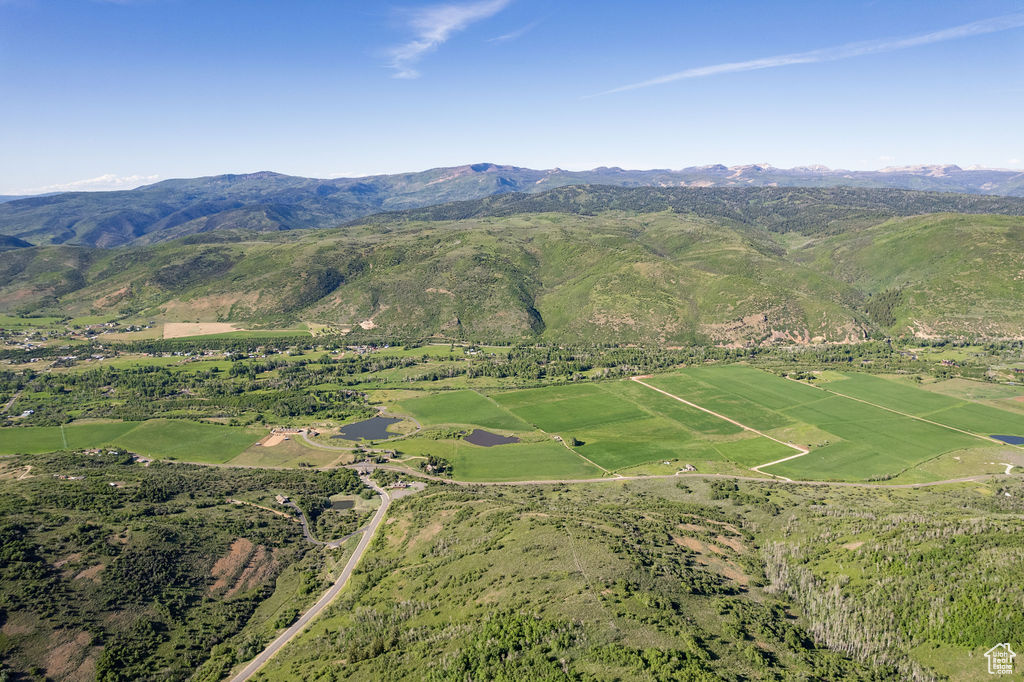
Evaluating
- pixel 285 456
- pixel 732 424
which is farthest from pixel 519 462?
pixel 732 424

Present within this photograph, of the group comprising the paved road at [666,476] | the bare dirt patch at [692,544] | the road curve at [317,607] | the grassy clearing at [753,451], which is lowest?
the paved road at [666,476]

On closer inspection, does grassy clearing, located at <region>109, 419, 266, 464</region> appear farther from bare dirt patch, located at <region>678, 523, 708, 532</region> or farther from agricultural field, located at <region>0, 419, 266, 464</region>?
bare dirt patch, located at <region>678, 523, 708, 532</region>

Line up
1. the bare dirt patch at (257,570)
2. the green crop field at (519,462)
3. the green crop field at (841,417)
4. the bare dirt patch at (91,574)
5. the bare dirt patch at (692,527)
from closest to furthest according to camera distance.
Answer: the bare dirt patch at (91,574)
the bare dirt patch at (257,570)
the bare dirt patch at (692,527)
the green crop field at (519,462)
the green crop field at (841,417)

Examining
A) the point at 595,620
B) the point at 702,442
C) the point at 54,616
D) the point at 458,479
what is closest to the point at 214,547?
the point at 54,616

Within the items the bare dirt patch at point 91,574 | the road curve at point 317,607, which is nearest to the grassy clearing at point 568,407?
the road curve at point 317,607

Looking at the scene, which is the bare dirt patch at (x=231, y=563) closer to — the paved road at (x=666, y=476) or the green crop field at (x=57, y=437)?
the paved road at (x=666, y=476)

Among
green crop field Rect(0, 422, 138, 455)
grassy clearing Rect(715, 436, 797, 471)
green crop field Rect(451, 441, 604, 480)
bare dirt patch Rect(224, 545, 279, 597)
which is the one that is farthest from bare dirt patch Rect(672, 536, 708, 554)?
green crop field Rect(0, 422, 138, 455)

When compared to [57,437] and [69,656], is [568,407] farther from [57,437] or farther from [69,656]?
[57,437]

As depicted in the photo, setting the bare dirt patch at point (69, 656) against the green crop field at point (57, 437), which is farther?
the green crop field at point (57, 437)
